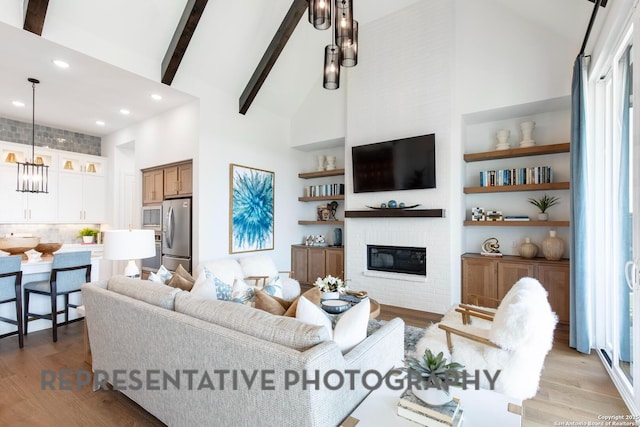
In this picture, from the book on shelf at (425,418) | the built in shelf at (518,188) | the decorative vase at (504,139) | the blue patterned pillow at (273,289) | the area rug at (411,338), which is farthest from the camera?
the decorative vase at (504,139)

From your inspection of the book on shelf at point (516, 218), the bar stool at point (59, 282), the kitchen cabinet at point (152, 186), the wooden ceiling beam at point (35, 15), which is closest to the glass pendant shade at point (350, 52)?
the wooden ceiling beam at point (35, 15)

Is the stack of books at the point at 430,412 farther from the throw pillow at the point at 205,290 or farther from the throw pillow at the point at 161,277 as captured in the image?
the throw pillow at the point at 161,277

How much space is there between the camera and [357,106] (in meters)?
5.04

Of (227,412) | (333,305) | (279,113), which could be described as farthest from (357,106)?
(227,412)

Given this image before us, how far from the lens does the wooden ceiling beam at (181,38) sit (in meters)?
3.55

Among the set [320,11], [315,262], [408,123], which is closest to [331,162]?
[408,123]

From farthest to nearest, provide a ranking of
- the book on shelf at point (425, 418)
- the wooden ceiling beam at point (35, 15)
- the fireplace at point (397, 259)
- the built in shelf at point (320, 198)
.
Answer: the built in shelf at point (320, 198) < the fireplace at point (397, 259) < the wooden ceiling beam at point (35, 15) < the book on shelf at point (425, 418)

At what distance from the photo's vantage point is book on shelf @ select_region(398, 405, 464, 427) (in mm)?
1278

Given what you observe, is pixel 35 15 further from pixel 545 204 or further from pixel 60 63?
pixel 545 204

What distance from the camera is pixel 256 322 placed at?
156 centimetres

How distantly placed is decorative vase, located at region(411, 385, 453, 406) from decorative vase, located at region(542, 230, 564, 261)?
3310 millimetres

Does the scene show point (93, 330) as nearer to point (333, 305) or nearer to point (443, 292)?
point (333, 305)

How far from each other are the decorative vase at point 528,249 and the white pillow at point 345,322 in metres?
3.28

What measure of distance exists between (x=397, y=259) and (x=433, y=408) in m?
3.46
